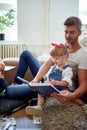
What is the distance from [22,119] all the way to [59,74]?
451mm

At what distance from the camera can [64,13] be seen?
14.3 feet

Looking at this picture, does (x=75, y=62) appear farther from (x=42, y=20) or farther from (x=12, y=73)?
(x=42, y=20)

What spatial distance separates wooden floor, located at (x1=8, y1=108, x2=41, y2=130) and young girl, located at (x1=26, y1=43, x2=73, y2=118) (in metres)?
0.05

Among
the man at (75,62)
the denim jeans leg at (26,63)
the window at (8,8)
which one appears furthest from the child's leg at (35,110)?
the window at (8,8)

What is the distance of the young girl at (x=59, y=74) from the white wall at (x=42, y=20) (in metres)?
2.72

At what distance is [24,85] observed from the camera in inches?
79.6

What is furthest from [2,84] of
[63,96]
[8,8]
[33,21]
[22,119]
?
[8,8]

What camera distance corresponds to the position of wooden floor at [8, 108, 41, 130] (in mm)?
1587

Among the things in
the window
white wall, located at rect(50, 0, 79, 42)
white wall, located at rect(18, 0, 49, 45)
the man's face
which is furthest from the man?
the window

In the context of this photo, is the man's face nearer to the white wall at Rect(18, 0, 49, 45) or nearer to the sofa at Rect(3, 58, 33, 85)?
the sofa at Rect(3, 58, 33, 85)

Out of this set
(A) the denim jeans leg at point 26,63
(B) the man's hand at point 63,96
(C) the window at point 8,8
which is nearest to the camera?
(B) the man's hand at point 63,96

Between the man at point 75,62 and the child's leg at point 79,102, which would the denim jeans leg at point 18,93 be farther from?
the child's leg at point 79,102

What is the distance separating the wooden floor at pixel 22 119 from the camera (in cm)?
159

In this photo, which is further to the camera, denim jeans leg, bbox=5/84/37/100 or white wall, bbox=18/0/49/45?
white wall, bbox=18/0/49/45
